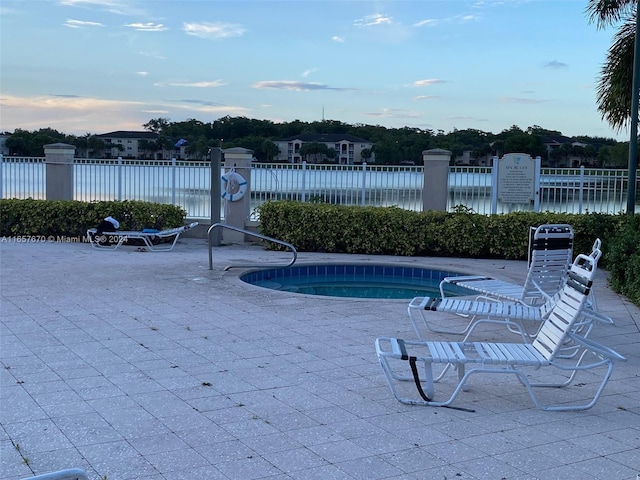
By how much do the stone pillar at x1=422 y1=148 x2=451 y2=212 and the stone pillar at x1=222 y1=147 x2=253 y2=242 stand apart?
151 inches

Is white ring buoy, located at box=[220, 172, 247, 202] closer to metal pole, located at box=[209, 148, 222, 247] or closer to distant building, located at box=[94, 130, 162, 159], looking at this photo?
metal pole, located at box=[209, 148, 222, 247]

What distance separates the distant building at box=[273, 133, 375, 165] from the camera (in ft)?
63.1

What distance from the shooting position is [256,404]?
197 inches

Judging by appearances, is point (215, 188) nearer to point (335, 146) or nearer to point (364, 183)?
point (364, 183)

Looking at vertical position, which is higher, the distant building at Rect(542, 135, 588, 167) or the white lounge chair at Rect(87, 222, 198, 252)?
the distant building at Rect(542, 135, 588, 167)

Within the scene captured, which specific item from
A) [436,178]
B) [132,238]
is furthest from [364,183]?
[132,238]

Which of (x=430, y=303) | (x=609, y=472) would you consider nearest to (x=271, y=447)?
(x=609, y=472)

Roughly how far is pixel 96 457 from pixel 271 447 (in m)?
1.01

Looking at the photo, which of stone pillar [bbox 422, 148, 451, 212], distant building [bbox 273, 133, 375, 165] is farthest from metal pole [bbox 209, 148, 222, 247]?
stone pillar [bbox 422, 148, 451, 212]

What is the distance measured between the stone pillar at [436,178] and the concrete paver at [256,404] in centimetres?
653

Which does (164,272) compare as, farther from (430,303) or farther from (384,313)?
(430,303)

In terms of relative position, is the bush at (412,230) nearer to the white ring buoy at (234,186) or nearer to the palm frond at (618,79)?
the white ring buoy at (234,186)

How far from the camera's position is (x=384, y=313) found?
8.17 m

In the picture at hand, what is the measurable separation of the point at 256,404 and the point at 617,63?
1232cm
